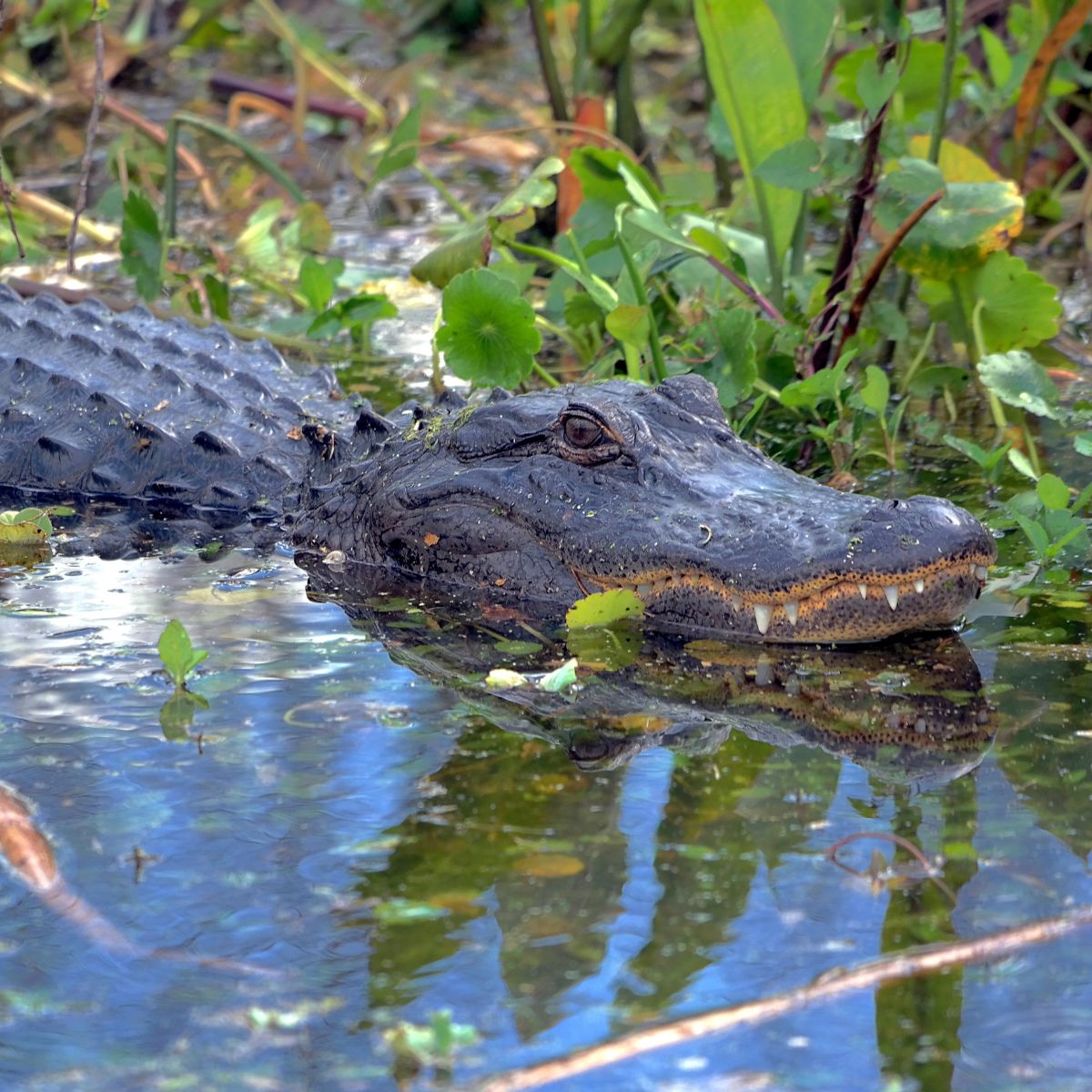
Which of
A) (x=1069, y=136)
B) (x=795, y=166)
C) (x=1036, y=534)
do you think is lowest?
(x=1036, y=534)

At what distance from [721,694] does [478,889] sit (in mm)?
995

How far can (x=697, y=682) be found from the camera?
355 cm

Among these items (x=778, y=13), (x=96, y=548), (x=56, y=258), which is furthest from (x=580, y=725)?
(x=56, y=258)

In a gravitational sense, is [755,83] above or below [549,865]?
above

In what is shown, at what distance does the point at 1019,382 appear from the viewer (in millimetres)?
4613

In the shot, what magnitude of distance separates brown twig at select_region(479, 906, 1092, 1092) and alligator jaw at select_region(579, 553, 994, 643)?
3.65 feet

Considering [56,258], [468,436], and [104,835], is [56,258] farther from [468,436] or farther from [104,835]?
[104,835]

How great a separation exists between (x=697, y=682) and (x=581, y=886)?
0.99m

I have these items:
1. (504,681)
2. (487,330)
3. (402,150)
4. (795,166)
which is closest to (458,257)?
(487,330)

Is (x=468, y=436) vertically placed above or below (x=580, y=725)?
above

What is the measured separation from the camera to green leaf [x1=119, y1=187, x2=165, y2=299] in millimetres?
6273

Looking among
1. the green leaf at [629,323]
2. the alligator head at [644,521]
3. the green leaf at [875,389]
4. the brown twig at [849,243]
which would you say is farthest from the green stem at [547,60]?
the green leaf at [875,389]

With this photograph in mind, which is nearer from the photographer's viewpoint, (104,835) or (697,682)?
(104,835)

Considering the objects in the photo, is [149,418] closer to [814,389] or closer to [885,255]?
[814,389]
